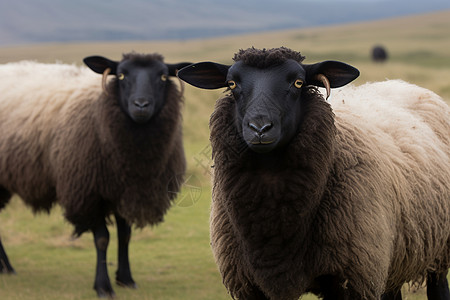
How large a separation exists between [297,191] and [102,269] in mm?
4408

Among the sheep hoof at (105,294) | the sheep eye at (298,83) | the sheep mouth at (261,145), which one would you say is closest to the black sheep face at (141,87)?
the sheep hoof at (105,294)

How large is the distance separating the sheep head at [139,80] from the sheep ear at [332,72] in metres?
3.47

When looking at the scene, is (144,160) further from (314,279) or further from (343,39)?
(343,39)

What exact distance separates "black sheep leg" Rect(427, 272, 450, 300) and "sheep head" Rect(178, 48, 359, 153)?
7.95 feet

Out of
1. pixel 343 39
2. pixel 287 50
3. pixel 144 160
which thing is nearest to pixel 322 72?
pixel 287 50

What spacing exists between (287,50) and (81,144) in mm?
4261

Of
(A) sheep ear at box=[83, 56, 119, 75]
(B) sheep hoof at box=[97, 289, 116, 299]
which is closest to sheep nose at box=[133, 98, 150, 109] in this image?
(A) sheep ear at box=[83, 56, 119, 75]

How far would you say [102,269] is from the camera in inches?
299

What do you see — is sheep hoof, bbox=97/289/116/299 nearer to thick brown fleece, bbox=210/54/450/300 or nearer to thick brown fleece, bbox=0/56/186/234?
thick brown fleece, bbox=0/56/186/234

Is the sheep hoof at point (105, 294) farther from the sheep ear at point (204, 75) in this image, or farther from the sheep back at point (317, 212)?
the sheep ear at point (204, 75)

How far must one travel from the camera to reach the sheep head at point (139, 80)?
23.9ft

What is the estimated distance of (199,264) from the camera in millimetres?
9000

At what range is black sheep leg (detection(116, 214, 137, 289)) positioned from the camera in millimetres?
7961

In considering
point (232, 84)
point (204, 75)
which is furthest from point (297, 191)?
point (204, 75)
